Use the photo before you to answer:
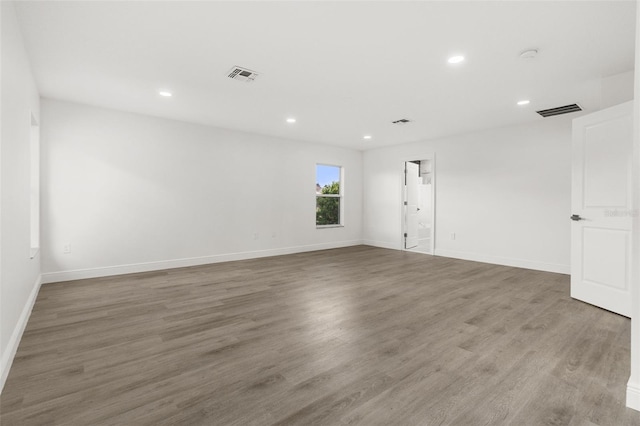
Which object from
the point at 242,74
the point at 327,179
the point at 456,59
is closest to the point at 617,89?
the point at 456,59

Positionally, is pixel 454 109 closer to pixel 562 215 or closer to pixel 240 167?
pixel 562 215

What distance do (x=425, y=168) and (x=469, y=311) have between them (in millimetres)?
8259

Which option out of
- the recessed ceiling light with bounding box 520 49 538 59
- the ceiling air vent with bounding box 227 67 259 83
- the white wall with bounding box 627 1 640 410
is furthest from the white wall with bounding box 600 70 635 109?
the ceiling air vent with bounding box 227 67 259 83

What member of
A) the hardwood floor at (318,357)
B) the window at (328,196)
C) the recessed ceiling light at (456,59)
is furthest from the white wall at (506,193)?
the recessed ceiling light at (456,59)

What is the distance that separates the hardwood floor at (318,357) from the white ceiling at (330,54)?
8.10 ft

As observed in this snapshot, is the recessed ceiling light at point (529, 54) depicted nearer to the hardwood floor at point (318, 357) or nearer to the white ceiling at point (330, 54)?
the white ceiling at point (330, 54)

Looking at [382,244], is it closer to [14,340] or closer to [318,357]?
[318,357]

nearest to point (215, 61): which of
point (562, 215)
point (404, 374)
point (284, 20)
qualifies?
point (284, 20)

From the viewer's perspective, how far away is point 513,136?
534 centimetres

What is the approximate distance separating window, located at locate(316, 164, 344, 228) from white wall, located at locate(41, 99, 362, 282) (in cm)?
37

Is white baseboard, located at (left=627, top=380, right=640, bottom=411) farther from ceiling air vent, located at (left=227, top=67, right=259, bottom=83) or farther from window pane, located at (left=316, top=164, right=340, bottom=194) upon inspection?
window pane, located at (left=316, top=164, right=340, bottom=194)

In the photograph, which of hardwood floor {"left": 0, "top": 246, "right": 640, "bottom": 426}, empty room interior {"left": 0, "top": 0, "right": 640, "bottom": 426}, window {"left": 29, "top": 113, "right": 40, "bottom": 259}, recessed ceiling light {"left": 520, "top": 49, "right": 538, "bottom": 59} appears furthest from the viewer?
window {"left": 29, "top": 113, "right": 40, "bottom": 259}

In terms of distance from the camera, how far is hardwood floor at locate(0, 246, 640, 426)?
1.62 meters

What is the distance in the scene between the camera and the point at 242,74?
130 inches
